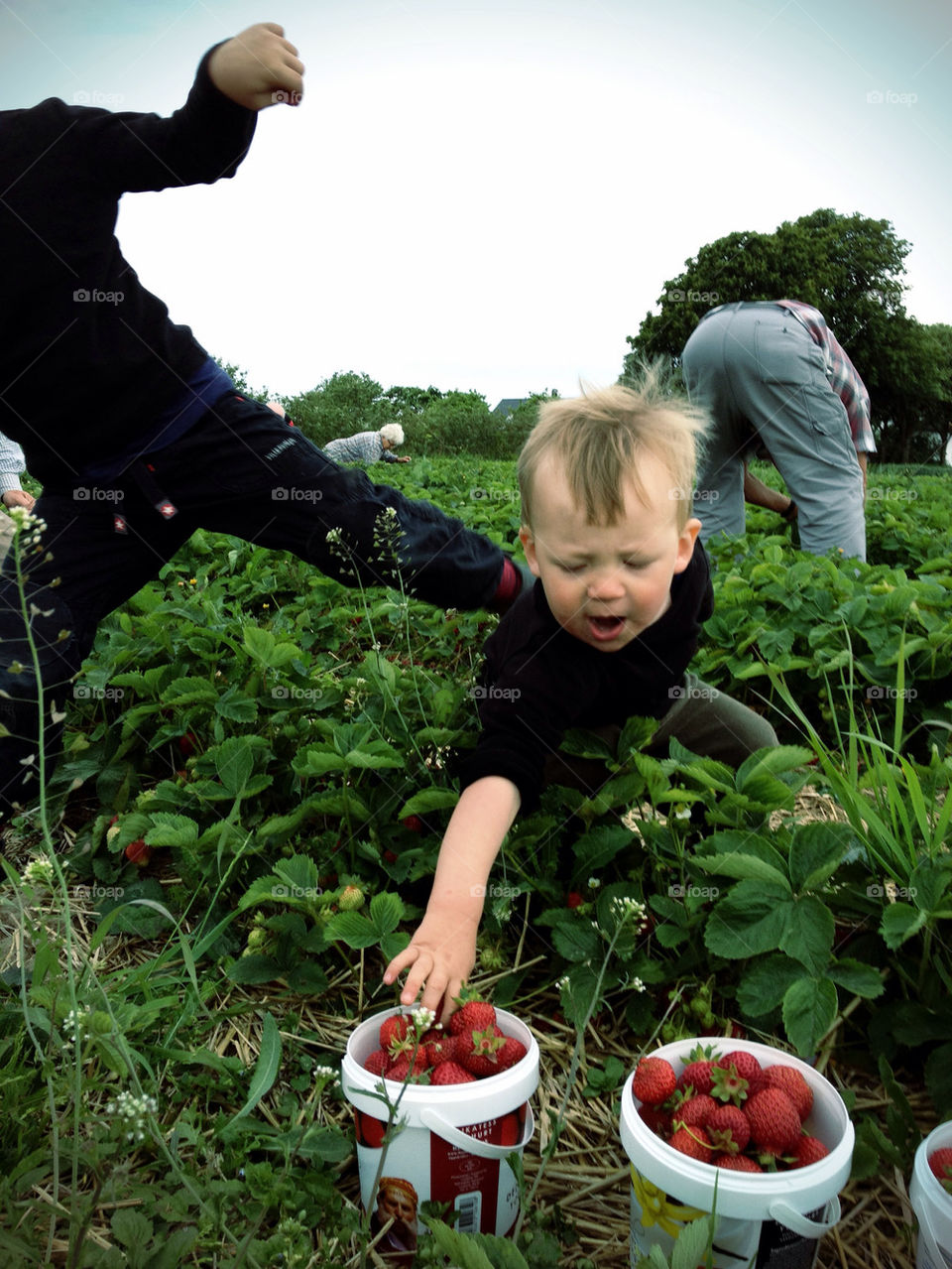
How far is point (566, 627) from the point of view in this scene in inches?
76.8

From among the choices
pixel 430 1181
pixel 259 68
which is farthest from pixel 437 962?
pixel 259 68

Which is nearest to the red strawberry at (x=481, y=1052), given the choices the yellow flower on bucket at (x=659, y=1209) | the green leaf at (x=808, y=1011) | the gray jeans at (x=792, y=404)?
the yellow flower on bucket at (x=659, y=1209)

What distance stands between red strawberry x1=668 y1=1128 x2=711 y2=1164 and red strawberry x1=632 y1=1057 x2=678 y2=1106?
0.07 m

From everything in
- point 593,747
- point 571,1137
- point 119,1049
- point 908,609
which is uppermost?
point 908,609

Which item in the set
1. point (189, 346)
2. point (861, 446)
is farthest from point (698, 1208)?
point (861, 446)

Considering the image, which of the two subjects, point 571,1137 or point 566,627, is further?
point 566,627

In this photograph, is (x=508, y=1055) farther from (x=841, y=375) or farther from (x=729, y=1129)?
Result: (x=841, y=375)

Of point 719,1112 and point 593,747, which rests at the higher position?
point 593,747

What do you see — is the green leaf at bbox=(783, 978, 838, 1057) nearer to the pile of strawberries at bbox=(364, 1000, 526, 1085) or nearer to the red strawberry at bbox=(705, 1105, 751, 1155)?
the red strawberry at bbox=(705, 1105, 751, 1155)

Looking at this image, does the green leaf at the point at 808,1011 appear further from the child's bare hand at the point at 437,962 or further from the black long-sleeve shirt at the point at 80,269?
the black long-sleeve shirt at the point at 80,269

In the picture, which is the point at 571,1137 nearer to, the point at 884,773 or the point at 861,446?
the point at 884,773

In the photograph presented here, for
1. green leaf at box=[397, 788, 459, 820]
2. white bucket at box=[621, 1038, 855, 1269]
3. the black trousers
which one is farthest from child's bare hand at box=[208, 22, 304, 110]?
white bucket at box=[621, 1038, 855, 1269]

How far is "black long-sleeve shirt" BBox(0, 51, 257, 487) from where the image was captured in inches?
97.0

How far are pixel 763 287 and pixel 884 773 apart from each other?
28.5m
